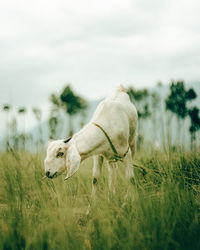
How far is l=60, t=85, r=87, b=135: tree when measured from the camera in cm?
1872

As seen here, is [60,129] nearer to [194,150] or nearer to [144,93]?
[194,150]

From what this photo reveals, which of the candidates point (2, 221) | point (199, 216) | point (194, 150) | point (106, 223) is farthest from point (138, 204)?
point (194, 150)

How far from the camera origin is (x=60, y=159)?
9.00 ft

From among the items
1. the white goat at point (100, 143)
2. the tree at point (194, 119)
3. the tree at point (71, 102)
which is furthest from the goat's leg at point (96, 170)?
the tree at point (71, 102)

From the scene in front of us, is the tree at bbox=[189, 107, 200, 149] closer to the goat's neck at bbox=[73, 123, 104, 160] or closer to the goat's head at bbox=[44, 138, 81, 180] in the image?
the goat's neck at bbox=[73, 123, 104, 160]

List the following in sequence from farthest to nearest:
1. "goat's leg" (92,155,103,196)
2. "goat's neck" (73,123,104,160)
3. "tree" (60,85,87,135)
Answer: "tree" (60,85,87,135) < "goat's leg" (92,155,103,196) < "goat's neck" (73,123,104,160)

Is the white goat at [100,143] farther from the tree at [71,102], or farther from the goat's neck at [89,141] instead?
the tree at [71,102]

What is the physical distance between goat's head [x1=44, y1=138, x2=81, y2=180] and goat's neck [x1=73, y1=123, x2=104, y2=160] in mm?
174

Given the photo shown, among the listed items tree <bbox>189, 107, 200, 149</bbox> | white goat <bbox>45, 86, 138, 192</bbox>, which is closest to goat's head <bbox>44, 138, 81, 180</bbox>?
white goat <bbox>45, 86, 138, 192</bbox>

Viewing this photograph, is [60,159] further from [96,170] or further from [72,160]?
[96,170]

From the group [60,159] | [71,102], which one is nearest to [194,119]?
[60,159]

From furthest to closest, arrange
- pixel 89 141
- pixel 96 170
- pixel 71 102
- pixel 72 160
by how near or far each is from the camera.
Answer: pixel 71 102 → pixel 96 170 → pixel 89 141 → pixel 72 160

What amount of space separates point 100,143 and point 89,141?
0.49 feet

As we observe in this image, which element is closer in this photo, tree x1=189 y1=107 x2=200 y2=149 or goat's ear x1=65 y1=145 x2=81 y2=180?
goat's ear x1=65 y1=145 x2=81 y2=180
